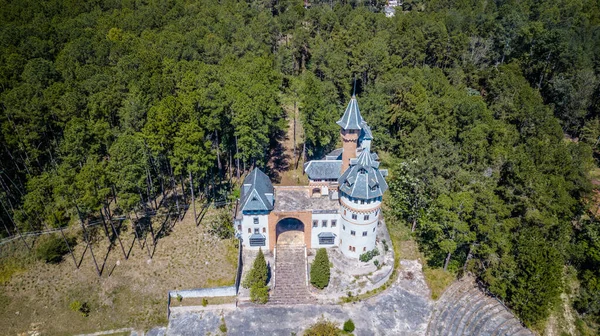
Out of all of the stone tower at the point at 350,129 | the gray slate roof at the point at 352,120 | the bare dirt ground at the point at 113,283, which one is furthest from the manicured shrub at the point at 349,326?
the gray slate roof at the point at 352,120

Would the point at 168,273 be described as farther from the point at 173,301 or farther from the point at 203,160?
the point at 203,160

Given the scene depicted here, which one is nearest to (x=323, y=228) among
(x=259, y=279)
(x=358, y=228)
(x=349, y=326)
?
(x=358, y=228)

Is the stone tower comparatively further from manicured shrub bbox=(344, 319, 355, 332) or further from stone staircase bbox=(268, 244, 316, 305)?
manicured shrub bbox=(344, 319, 355, 332)

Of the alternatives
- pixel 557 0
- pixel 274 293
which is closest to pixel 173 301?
pixel 274 293

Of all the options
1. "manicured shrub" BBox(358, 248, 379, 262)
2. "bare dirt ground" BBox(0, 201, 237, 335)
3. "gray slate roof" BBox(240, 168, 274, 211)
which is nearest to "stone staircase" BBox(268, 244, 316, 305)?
"bare dirt ground" BBox(0, 201, 237, 335)

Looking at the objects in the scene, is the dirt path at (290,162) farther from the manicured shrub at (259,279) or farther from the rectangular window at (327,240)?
the manicured shrub at (259,279)
